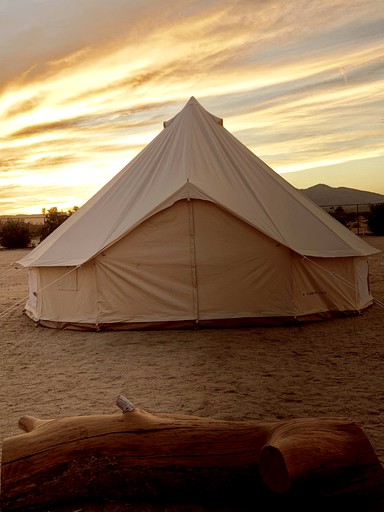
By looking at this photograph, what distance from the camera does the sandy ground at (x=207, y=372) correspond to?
16.6 ft

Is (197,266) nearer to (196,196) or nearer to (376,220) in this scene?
(196,196)

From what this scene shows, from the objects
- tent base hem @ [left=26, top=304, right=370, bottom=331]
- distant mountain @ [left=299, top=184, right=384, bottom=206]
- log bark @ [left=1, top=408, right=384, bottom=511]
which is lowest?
tent base hem @ [left=26, top=304, right=370, bottom=331]

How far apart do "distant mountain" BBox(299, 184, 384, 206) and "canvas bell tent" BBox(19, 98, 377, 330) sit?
157137 mm

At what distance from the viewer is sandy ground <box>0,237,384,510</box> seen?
5074 millimetres

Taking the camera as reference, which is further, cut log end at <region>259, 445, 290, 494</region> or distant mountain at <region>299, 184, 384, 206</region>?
distant mountain at <region>299, 184, 384, 206</region>

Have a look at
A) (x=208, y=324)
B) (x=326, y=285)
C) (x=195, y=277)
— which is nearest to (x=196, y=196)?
(x=195, y=277)

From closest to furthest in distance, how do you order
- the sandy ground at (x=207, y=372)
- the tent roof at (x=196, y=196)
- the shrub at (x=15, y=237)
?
the sandy ground at (x=207, y=372), the tent roof at (x=196, y=196), the shrub at (x=15, y=237)

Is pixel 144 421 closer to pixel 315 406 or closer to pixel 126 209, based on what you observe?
pixel 315 406

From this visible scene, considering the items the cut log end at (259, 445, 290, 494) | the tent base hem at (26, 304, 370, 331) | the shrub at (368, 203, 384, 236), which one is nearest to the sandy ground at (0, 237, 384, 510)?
the tent base hem at (26, 304, 370, 331)

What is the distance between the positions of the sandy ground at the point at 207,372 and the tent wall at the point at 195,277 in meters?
0.33

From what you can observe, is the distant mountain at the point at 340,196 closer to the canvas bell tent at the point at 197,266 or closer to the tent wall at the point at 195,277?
the canvas bell tent at the point at 197,266

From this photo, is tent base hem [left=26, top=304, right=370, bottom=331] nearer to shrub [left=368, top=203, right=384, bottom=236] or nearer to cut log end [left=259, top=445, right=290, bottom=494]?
cut log end [left=259, top=445, right=290, bottom=494]


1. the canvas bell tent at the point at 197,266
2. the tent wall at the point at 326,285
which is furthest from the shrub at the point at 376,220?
the canvas bell tent at the point at 197,266

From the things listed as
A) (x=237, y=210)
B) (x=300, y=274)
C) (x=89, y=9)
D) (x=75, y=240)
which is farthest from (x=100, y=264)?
(x=89, y=9)
